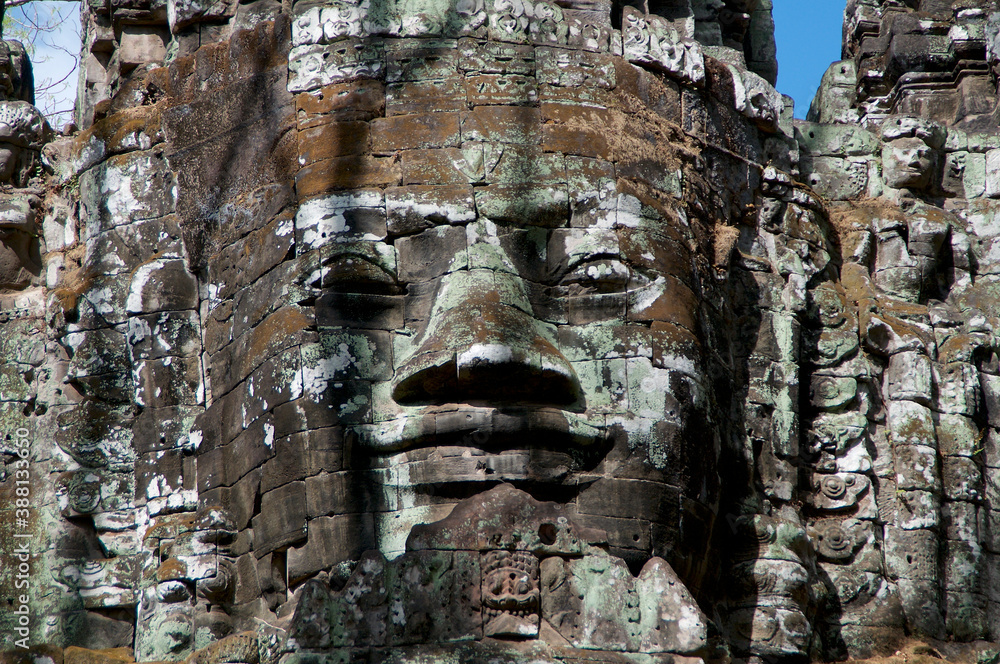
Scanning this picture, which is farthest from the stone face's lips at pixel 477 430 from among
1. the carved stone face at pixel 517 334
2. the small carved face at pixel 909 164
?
the small carved face at pixel 909 164

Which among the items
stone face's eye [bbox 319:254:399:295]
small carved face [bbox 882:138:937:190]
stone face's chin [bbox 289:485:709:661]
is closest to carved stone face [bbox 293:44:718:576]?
stone face's eye [bbox 319:254:399:295]

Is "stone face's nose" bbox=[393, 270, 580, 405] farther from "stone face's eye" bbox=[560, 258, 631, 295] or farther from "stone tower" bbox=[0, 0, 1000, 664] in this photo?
"stone face's eye" bbox=[560, 258, 631, 295]

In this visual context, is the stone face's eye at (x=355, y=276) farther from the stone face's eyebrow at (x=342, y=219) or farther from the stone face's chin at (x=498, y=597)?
the stone face's chin at (x=498, y=597)

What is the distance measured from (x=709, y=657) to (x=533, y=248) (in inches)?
99.3

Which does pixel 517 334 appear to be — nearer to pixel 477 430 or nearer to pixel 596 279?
pixel 477 430

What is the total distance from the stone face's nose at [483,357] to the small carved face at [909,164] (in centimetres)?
353

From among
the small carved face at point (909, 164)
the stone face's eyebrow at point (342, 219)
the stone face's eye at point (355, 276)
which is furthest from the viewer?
the small carved face at point (909, 164)

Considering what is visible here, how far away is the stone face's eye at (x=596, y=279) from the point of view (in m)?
9.49

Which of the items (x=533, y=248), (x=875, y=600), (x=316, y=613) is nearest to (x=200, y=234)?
(x=533, y=248)

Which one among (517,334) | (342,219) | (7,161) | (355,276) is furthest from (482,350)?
(7,161)

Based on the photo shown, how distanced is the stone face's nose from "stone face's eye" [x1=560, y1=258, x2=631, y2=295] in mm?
421

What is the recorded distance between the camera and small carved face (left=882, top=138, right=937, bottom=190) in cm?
1145

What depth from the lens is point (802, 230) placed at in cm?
1106

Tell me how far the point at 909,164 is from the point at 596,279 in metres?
3.13
